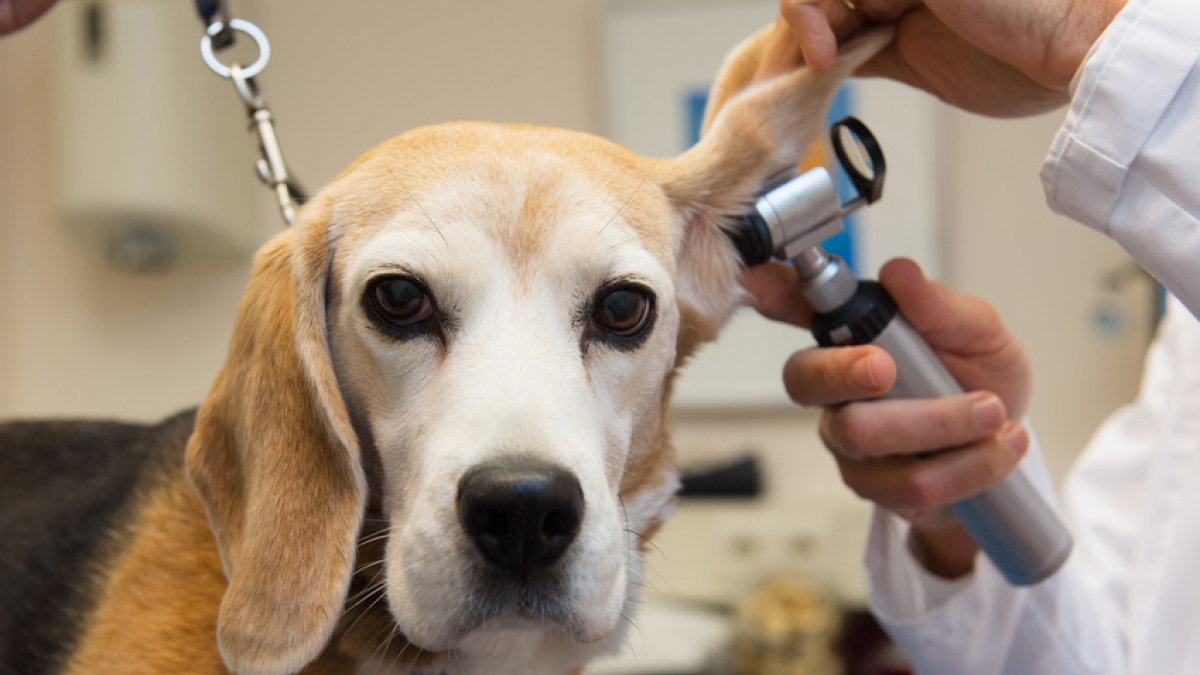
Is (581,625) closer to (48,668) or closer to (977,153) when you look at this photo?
(48,668)

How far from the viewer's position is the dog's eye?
917mm

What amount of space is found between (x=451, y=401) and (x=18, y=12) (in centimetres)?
80

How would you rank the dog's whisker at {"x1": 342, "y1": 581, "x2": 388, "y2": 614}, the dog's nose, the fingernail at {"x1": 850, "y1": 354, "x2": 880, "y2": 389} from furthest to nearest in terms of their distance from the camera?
the fingernail at {"x1": 850, "y1": 354, "x2": 880, "y2": 389} → the dog's whisker at {"x1": 342, "y1": 581, "x2": 388, "y2": 614} → the dog's nose

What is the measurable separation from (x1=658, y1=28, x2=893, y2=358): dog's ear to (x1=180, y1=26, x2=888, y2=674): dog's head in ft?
0.04

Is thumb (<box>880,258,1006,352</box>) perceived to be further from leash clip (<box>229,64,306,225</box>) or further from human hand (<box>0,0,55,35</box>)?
human hand (<box>0,0,55,35</box>)

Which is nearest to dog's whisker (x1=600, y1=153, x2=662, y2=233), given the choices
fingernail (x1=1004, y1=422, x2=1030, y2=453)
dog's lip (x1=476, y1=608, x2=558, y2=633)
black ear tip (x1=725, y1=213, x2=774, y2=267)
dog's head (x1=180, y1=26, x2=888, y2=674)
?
dog's head (x1=180, y1=26, x2=888, y2=674)

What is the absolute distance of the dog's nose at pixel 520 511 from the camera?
72cm

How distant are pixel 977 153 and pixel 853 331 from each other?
2399 mm

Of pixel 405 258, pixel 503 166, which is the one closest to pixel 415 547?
pixel 405 258

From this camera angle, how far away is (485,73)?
3.28 m

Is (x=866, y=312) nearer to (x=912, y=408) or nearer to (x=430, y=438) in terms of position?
(x=912, y=408)

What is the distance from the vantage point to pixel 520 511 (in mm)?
718

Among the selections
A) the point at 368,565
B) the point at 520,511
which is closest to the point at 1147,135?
the point at 520,511

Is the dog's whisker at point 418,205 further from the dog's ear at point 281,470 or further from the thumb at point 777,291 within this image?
the thumb at point 777,291
